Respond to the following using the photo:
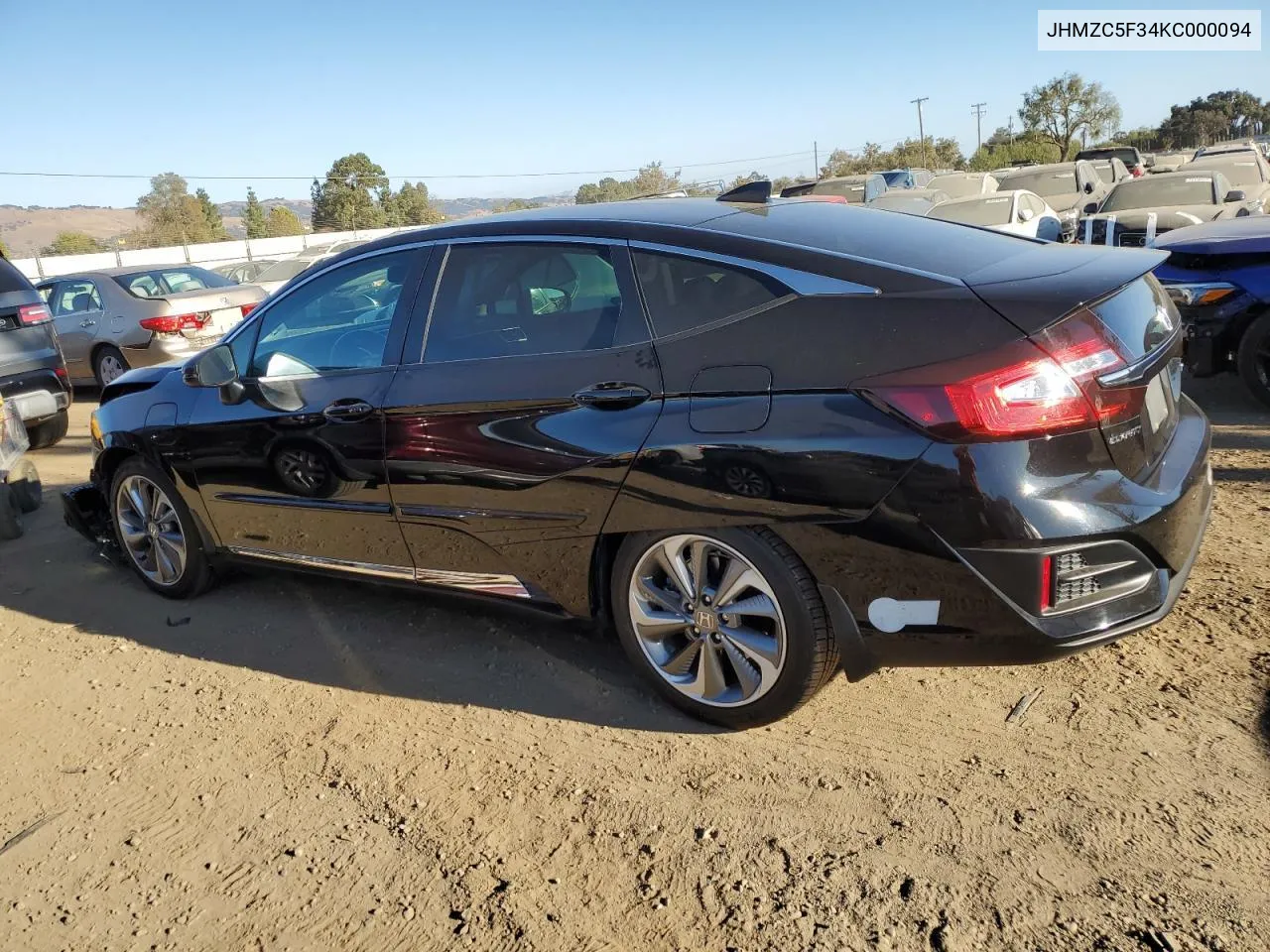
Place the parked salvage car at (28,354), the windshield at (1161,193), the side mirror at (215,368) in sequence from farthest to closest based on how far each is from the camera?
the windshield at (1161,193) → the parked salvage car at (28,354) → the side mirror at (215,368)

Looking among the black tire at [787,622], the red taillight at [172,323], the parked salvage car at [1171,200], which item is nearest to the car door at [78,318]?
the red taillight at [172,323]

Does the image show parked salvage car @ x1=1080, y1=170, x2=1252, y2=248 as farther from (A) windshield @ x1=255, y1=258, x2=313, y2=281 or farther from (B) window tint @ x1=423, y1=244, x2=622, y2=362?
(A) windshield @ x1=255, y1=258, x2=313, y2=281

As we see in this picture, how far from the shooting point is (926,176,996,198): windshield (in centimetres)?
2063

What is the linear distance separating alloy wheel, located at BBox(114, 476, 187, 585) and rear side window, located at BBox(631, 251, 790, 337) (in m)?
2.85

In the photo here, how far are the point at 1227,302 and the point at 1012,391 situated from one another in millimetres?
4859

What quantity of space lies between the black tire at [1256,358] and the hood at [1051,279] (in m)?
3.78

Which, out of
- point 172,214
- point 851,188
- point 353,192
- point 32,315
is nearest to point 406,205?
point 353,192

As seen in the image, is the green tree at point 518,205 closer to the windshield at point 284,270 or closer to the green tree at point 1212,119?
the windshield at point 284,270

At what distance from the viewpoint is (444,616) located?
4340 millimetres

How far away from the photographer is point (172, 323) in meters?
11.2

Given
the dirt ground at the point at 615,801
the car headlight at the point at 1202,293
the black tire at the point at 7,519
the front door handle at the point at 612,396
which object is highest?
the front door handle at the point at 612,396

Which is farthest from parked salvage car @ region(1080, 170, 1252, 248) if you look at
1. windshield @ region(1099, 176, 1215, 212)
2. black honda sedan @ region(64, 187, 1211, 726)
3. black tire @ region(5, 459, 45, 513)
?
black tire @ region(5, 459, 45, 513)

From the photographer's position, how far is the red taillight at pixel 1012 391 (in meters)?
2.56

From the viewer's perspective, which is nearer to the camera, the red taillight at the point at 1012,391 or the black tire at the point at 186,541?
the red taillight at the point at 1012,391
